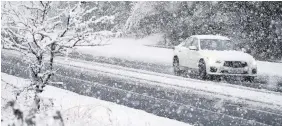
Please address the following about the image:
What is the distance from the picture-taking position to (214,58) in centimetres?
1486

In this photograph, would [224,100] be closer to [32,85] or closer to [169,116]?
[169,116]

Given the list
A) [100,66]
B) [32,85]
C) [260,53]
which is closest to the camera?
[32,85]

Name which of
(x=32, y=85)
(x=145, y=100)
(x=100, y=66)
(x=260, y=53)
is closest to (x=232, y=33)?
(x=260, y=53)

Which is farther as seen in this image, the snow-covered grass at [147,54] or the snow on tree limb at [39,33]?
the snow-covered grass at [147,54]

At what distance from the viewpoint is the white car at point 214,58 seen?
1479 centimetres

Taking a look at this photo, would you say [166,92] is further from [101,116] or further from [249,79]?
[101,116]

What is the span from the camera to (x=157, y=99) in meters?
11.5

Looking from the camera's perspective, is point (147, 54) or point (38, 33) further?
point (147, 54)

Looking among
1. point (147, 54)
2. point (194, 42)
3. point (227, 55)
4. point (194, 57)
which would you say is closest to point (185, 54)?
point (194, 42)

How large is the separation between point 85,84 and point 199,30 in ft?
58.7

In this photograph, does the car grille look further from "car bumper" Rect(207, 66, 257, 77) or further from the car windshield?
the car windshield

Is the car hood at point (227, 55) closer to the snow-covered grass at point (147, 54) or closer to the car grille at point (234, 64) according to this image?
the car grille at point (234, 64)

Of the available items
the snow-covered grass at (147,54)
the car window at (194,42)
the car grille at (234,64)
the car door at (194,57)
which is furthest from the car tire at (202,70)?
the snow-covered grass at (147,54)

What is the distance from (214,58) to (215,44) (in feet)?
4.80
